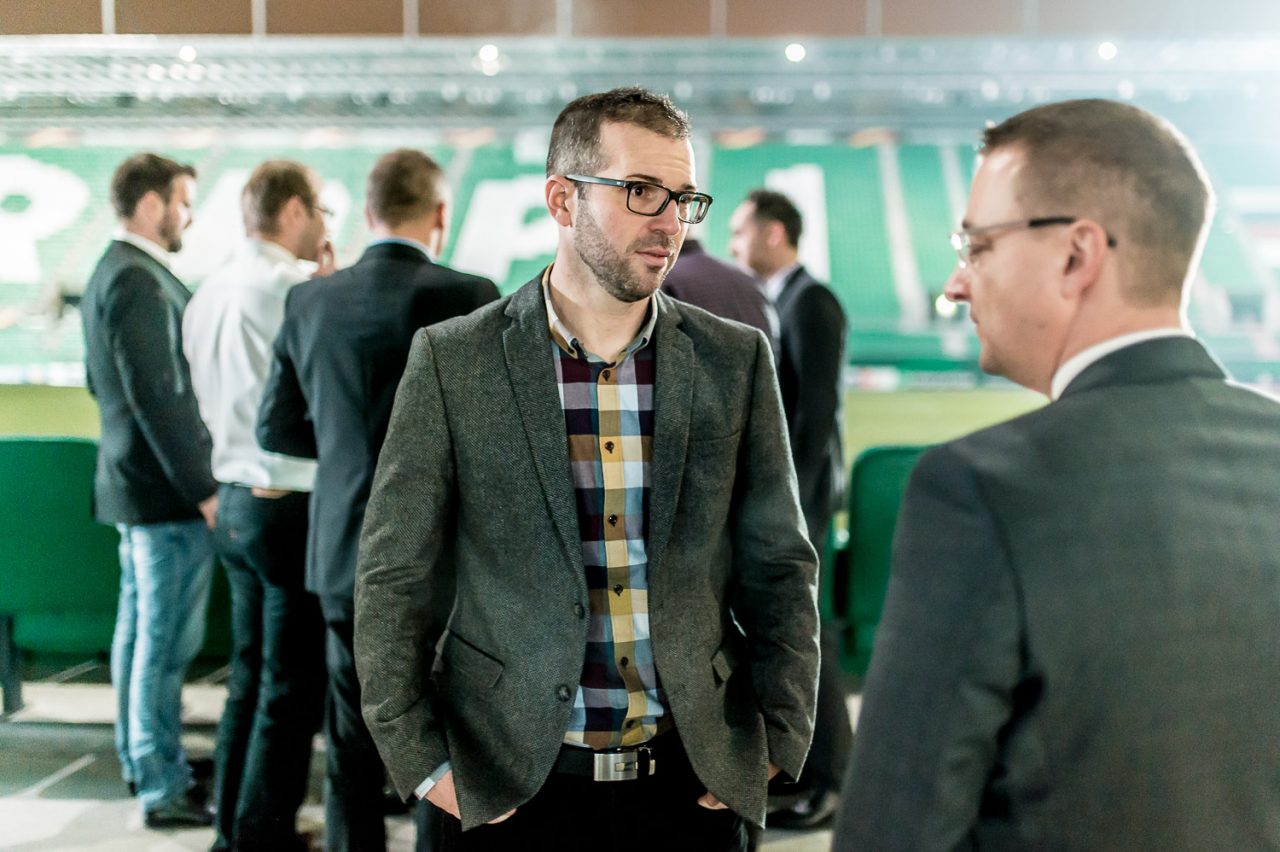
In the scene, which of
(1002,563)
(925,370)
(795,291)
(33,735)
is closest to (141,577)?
(33,735)

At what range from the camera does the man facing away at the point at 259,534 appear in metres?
2.71

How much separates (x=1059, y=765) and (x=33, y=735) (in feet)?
12.9

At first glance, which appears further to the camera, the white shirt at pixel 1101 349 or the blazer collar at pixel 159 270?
the blazer collar at pixel 159 270

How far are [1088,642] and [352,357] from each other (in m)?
1.83

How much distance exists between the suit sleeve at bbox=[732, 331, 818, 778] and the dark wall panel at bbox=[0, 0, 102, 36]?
209 inches

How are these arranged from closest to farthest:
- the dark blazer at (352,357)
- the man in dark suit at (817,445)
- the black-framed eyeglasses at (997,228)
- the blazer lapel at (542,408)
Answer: the black-framed eyeglasses at (997,228), the blazer lapel at (542,408), the dark blazer at (352,357), the man in dark suit at (817,445)

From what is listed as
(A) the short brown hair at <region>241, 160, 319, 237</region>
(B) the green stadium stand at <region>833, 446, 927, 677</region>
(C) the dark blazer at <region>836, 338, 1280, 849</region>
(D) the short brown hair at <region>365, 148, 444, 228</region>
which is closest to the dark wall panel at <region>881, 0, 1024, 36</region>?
(B) the green stadium stand at <region>833, 446, 927, 677</region>

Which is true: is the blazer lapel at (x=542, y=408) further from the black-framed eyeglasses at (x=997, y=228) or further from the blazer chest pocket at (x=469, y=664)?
the black-framed eyeglasses at (x=997, y=228)

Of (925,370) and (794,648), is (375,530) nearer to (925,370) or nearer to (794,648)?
(794,648)

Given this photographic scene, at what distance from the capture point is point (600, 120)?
149 centimetres

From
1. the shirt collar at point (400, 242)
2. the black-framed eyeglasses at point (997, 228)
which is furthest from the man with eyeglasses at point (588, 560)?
the shirt collar at point (400, 242)

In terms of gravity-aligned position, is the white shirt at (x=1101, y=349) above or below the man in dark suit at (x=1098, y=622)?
above

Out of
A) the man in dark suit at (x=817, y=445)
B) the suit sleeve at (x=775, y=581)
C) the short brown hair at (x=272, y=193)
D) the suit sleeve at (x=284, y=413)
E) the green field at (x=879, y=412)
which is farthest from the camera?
the green field at (x=879, y=412)

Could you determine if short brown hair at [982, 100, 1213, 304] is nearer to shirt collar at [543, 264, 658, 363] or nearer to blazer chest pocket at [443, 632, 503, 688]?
shirt collar at [543, 264, 658, 363]
